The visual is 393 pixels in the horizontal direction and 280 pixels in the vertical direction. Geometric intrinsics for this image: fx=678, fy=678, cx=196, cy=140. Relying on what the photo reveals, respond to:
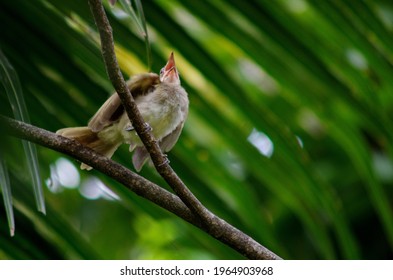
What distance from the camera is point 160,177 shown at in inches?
55.2

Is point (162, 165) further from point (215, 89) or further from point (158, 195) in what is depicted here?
point (215, 89)

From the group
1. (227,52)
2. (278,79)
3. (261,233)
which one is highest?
(227,52)

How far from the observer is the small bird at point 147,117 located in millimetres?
1750

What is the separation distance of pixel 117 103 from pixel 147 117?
40 cm

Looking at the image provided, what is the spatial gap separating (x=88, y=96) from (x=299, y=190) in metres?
0.46

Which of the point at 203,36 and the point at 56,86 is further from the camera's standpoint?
the point at 203,36

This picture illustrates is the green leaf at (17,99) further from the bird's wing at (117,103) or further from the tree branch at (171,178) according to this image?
the bird's wing at (117,103)

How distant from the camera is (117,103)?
173cm

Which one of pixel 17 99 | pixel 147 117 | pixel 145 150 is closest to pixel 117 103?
pixel 145 150

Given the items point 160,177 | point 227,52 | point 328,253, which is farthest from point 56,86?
point 227,52

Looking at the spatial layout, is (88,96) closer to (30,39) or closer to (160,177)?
(30,39)

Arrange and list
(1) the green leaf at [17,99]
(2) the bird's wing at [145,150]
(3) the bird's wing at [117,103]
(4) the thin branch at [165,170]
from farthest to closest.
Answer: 1. (3) the bird's wing at [117,103]
2. (2) the bird's wing at [145,150]
3. (4) the thin branch at [165,170]
4. (1) the green leaf at [17,99]

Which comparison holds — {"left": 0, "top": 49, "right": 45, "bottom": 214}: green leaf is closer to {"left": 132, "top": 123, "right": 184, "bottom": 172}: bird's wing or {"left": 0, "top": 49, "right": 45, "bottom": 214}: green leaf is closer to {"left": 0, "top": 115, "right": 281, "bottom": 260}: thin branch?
{"left": 0, "top": 115, "right": 281, "bottom": 260}: thin branch

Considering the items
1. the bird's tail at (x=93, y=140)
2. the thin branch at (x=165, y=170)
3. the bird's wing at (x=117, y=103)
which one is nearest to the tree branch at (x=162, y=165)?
the thin branch at (x=165, y=170)
